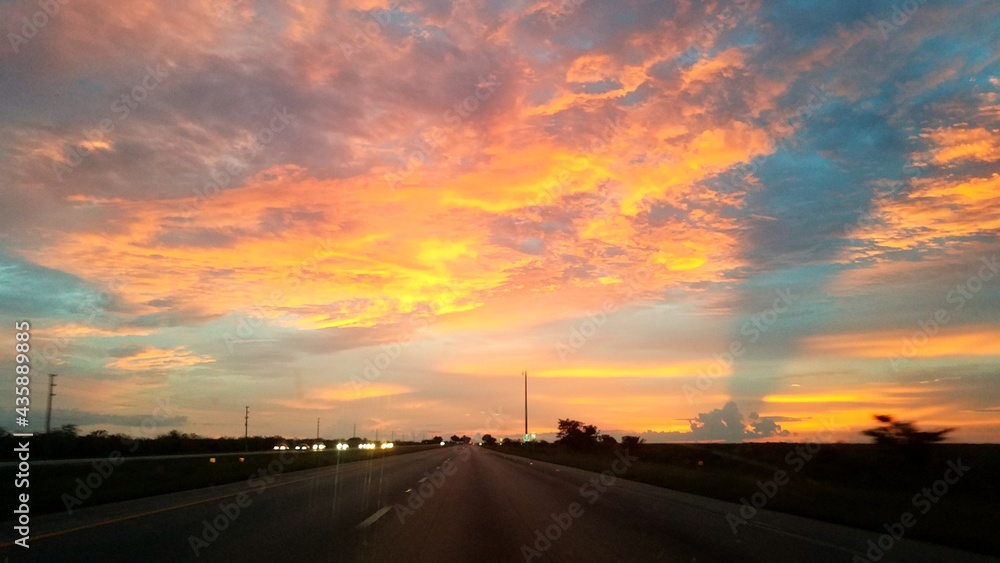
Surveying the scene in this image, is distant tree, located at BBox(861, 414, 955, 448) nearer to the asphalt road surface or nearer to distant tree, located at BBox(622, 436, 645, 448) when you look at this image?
the asphalt road surface

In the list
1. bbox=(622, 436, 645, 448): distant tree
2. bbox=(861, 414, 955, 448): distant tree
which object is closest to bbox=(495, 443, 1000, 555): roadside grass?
bbox=(861, 414, 955, 448): distant tree

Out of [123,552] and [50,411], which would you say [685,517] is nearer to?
[123,552]

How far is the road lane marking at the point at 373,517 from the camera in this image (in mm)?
13367

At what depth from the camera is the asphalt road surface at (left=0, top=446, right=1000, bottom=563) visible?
405 inches

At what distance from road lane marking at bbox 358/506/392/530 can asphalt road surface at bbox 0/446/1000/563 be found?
2.2 inches

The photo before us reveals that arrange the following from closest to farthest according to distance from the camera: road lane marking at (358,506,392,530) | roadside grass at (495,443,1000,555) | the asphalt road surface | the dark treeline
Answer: the asphalt road surface < road lane marking at (358,506,392,530) < roadside grass at (495,443,1000,555) < the dark treeline

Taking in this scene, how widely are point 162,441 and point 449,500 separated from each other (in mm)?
95635

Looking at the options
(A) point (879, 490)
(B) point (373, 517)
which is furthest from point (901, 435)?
(B) point (373, 517)

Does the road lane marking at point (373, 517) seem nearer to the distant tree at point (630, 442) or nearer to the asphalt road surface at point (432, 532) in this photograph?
the asphalt road surface at point (432, 532)

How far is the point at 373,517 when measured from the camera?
14.7 m

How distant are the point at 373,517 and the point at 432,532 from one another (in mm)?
2512

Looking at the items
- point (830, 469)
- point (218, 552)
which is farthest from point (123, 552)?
point (830, 469)

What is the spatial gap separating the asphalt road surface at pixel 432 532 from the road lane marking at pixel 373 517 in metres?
0.06

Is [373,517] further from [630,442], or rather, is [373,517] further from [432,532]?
[630,442]
